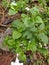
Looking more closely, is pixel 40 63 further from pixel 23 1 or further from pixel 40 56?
pixel 23 1

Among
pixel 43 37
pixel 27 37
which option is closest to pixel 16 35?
pixel 27 37

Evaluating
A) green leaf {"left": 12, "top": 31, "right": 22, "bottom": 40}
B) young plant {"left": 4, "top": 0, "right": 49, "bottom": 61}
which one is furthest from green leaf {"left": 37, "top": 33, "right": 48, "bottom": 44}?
green leaf {"left": 12, "top": 31, "right": 22, "bottom": 40}

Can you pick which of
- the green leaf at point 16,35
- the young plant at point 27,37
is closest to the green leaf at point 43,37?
the young plant at point 27,37

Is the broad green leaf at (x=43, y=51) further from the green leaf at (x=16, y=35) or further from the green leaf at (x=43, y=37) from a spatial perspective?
the green leaf at (x=16, y=35)

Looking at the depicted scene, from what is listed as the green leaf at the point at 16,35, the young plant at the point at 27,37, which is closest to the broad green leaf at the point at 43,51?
the young plant at the point at 27,37

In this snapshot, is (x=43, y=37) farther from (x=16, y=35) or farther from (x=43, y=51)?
(x=16, y=35)

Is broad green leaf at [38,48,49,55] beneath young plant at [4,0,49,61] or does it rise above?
beneath

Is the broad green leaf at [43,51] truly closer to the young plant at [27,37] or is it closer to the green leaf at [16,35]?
the young plant at [27,37]

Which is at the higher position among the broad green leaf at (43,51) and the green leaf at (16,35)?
the green leaf at (16,35)

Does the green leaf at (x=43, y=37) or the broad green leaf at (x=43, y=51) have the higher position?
the green leaf at (x=43, y=37)

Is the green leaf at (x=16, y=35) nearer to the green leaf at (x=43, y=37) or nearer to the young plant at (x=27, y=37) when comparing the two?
the young plant at (x=27, y=37)

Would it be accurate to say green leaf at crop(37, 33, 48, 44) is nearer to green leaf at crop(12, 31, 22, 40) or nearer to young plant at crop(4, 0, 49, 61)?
young plant at crop(4, 0, 49, 61)
